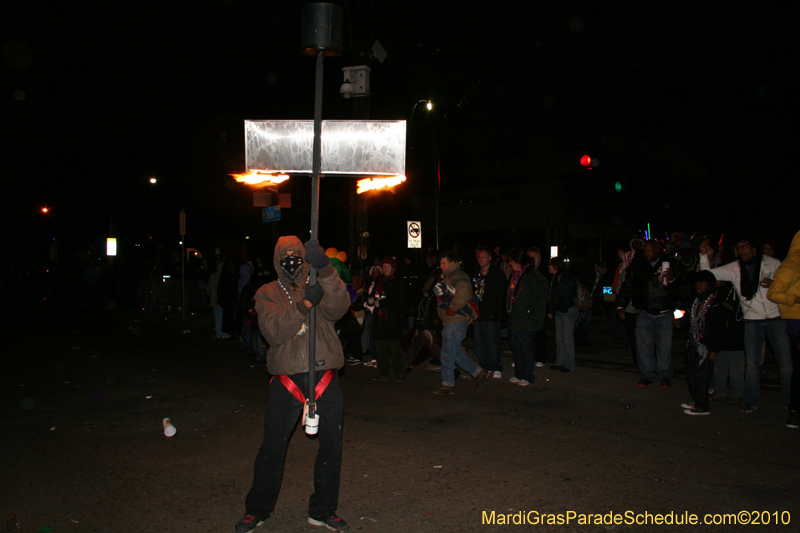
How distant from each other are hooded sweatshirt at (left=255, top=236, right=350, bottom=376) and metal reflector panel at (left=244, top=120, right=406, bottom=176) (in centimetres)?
76

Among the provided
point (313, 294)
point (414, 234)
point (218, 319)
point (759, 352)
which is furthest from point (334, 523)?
point (414, 234)

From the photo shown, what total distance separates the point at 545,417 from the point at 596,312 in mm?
12402

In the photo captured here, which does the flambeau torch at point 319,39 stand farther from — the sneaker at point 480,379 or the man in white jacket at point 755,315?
the man in white jacket at point 755,315

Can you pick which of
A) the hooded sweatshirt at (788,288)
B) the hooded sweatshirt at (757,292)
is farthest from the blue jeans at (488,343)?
the hooded sweatshirt at (788,288)

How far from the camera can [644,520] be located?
3920 millimetres

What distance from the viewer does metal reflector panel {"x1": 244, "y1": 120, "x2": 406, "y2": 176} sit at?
14.2ft

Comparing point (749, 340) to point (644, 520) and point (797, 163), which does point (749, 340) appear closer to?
point (644, 520)

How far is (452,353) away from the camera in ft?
25.6

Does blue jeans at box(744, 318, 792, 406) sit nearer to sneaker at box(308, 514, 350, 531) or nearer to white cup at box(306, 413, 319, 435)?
sneaker at box(308, 514, 350, 531)

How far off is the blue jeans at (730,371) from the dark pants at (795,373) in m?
0.78

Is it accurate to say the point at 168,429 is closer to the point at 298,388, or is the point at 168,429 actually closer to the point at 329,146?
the point at 298,388

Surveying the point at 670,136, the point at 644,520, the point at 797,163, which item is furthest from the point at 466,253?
the point at 644,520

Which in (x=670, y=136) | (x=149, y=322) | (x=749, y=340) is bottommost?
(x=149, y=322)

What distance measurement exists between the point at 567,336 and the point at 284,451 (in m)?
6.28
